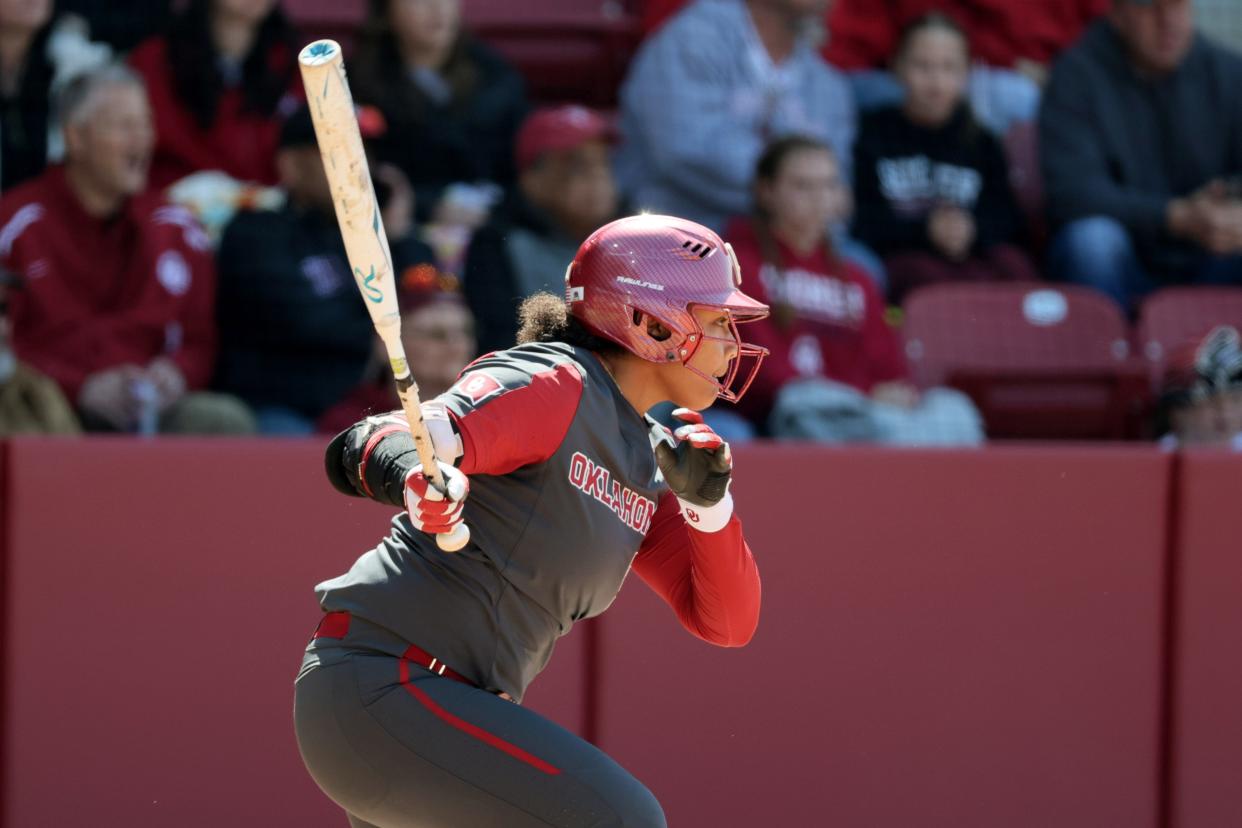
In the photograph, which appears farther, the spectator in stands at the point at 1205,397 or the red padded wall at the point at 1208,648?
the spectator in stands at the point at 1205,397

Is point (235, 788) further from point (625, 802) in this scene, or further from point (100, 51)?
point (100, 51)

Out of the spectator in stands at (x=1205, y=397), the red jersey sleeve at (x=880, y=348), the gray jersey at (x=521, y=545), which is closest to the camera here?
the gray jersey at (x=521, y=545)

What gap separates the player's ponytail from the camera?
3.51 m

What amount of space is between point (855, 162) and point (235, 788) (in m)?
4.00

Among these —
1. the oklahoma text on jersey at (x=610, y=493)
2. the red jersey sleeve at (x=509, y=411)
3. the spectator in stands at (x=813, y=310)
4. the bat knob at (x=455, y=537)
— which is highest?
the red jersey sleeve at (x=509, y=411)

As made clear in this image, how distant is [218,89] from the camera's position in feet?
23.0

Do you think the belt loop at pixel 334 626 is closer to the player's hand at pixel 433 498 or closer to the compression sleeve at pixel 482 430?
the compression sleeve at pixel 482 430

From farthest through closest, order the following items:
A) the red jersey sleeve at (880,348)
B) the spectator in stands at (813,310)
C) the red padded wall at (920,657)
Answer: the red jersey sleeve at (880,348)
the spectator in stands at (813,310)
the red padded wall at (920,657)

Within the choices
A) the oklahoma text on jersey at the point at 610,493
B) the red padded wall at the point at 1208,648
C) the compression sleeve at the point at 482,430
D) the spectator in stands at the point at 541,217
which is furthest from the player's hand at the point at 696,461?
the spectator in stands at the point at 541,217

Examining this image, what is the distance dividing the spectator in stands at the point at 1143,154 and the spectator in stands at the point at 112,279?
3747 mm

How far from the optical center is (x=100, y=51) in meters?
6.88

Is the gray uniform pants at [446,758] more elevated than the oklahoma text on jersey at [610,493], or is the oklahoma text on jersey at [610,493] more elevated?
the oklahoma text on jersey at [610,493]

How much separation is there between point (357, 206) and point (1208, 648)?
352 cm

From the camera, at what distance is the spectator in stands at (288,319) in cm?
623
